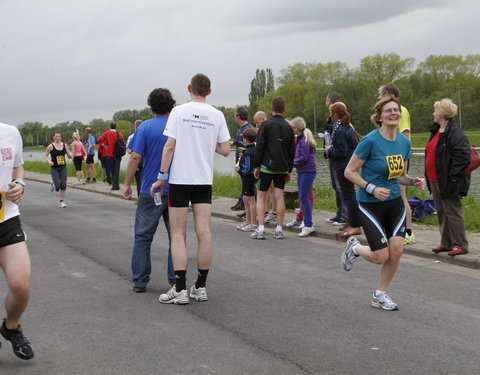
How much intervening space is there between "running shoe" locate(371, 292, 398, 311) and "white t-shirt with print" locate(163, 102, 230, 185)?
187cm

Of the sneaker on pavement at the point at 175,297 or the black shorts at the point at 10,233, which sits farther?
the sneaker on pavement at the point at 175,297

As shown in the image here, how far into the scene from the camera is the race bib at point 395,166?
19.4ft

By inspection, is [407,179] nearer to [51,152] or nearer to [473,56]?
[51,152]

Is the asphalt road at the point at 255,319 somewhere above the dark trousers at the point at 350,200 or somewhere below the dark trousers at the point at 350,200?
below

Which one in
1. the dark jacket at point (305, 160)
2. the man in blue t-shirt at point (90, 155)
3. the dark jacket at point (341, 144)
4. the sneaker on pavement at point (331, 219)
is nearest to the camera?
the dark jacket at point (341, 144)

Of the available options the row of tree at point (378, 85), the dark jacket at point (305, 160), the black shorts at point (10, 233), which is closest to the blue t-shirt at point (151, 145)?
the black shorts at point (10, 233)

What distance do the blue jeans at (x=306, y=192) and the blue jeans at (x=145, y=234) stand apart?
13.8 feet

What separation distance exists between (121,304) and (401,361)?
276 centimetres

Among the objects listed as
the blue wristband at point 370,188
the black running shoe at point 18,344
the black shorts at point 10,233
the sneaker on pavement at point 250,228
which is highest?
the blue wristband at point 370,188

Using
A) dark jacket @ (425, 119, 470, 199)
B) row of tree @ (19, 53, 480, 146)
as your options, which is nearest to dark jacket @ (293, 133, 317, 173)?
dark jacket @ (425, 119, 470, 199)

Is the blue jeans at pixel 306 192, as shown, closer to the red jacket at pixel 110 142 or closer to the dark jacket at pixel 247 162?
the dark jacket at pixel 247 162

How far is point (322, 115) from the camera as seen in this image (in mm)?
101688

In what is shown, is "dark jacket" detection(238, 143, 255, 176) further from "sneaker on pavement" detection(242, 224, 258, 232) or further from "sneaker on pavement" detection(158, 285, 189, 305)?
"sneaker on pavement" detection(158, 285, 189, 305)

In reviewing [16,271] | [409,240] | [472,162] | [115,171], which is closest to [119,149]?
[115,171]
